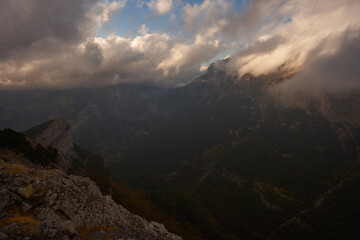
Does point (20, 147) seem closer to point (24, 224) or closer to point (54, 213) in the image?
point (54, 213)

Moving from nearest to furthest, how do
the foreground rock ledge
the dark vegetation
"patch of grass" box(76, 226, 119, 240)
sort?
the foreground rock ledge < "patch of grass" box(76, 226, 119, 240) < the dark vegetation

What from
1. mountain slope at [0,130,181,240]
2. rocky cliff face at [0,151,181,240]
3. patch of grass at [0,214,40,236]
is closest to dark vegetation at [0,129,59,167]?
Result: mountain slope at [0,130,181,240]

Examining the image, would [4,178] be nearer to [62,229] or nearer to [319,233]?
[62,229]

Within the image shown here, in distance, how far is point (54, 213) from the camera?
3130 centimetres

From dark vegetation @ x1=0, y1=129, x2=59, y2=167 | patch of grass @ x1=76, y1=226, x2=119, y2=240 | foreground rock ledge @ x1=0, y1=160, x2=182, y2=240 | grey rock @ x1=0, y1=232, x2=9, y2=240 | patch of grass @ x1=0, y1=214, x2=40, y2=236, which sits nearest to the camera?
grey rock @ x1=0, y1=232, x2=9, y2=240

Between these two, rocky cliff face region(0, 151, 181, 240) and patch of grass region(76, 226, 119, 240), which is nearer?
rocky cliff face region(0, 151, 181, 240)

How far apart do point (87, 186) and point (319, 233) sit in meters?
254

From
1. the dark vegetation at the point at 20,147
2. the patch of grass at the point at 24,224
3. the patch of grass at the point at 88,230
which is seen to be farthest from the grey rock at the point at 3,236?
the dark vegetation at the point at 20,147

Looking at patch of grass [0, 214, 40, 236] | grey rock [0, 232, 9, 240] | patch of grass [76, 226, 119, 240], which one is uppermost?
grey rock [0, 232, 9, 240]

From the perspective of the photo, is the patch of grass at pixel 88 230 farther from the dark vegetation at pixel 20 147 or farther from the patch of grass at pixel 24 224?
the dark vegetation at pixel 20 147

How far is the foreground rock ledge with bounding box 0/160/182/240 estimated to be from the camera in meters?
23.6

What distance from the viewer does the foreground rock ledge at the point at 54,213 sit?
929 inches

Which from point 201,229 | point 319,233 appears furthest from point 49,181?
point 319,233

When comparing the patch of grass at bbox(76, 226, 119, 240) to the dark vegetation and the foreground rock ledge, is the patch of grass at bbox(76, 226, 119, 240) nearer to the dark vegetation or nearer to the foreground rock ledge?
the foreground rock ledge
